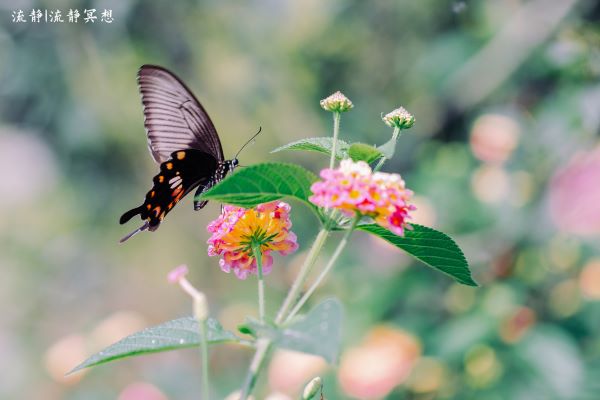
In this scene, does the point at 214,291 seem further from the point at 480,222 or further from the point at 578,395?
the point at 578,395

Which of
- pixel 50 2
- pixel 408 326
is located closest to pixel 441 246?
pixel 408 326

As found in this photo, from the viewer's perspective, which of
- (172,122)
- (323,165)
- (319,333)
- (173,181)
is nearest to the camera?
(319,333)

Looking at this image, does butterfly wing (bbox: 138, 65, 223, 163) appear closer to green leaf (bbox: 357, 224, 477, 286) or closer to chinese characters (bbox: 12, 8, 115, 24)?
green leaf (bbox: 357, 224, 477, 286)

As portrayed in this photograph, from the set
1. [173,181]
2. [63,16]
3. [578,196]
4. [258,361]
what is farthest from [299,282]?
[63,16]

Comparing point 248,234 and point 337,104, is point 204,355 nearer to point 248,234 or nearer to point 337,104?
point 248,234

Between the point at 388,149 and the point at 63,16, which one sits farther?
the point at 63,16

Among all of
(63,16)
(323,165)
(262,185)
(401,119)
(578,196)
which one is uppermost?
(63,16)
